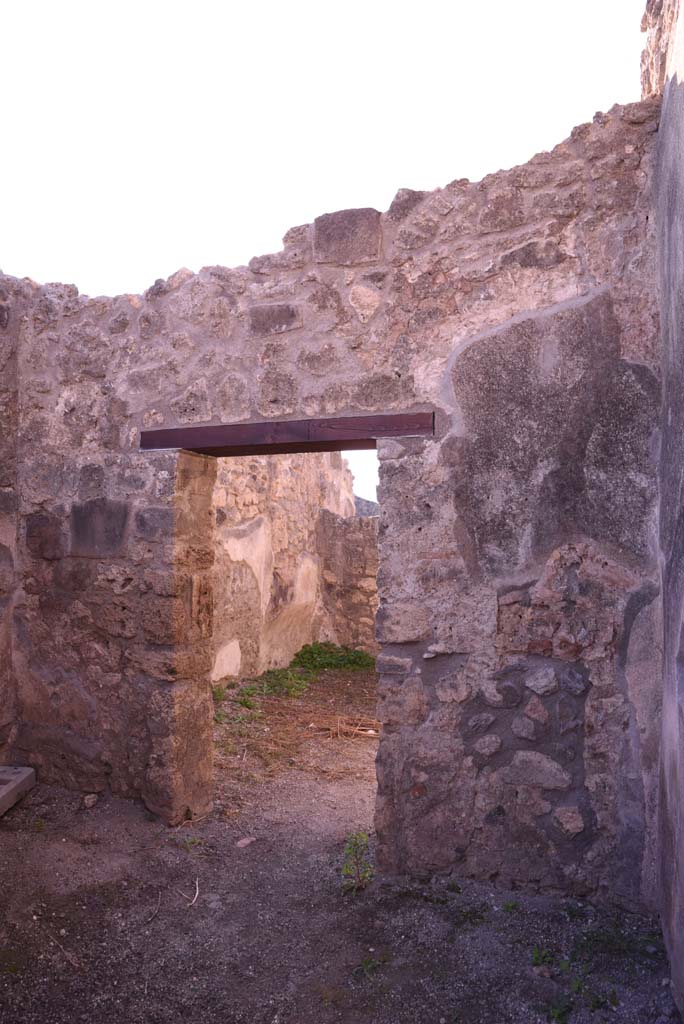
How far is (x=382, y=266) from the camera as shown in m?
2.99

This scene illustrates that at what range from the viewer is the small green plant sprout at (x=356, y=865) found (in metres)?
2.78

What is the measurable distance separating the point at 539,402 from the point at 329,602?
196 inches

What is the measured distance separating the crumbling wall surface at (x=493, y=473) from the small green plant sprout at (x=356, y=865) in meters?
0.10

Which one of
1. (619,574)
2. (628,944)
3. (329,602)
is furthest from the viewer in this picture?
(329,602)

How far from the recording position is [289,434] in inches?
122

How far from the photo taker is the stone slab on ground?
3.33 m

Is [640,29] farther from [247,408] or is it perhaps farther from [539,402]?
[247,408]

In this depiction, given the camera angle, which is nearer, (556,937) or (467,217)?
(556,937)

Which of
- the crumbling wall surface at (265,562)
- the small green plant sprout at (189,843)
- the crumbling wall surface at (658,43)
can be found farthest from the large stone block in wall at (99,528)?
the crumbling wall surface at (658,43)

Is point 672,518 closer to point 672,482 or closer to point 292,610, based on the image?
point 672,482

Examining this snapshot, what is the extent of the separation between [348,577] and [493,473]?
4.74 meters

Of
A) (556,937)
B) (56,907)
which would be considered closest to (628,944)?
(556,937)

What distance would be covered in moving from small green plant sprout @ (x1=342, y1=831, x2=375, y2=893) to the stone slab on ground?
1503 mm

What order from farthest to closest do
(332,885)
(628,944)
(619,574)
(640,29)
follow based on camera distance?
(640,29), (332,885), (619,574), (628,944)
